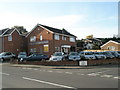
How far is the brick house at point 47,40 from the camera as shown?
35.8 m

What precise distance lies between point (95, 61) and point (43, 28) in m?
20.0

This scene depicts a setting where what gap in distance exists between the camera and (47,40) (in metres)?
36.5

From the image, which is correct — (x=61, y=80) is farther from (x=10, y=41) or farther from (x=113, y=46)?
(x=113, y=46)

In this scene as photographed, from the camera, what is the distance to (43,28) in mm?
37625

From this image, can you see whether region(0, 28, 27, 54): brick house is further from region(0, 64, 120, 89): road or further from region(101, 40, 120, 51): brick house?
region(101, 40, 120, 51): brick house

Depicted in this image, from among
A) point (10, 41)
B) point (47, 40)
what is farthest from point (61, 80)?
point (10, 41)

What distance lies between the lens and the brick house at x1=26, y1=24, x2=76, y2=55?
35781mm

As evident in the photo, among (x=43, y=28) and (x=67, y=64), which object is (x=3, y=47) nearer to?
(x=43, y=28)

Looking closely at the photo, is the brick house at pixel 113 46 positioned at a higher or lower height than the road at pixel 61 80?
higher

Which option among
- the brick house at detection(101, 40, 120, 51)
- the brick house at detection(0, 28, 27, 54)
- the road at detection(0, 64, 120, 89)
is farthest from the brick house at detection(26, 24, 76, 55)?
the road at detection(0, 64, 120, 89)

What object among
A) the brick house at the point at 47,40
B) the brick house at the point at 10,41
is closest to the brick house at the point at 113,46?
the brick house at the point at 47,40

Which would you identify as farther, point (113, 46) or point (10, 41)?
point (113, 46)

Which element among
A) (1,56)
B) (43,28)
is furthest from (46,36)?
(1,56)

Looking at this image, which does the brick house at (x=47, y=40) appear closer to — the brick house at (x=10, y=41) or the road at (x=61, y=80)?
the brick house at (x=10, y=41)
